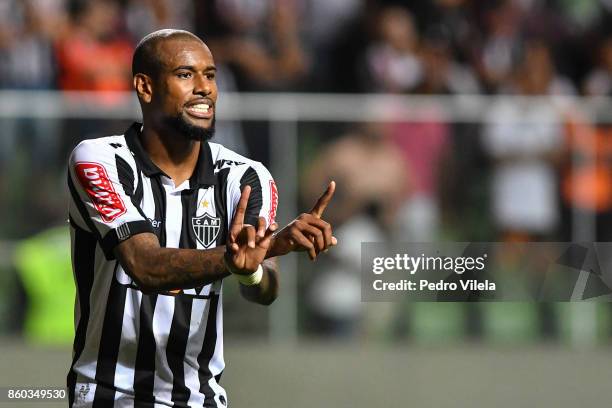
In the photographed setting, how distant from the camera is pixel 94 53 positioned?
1056 cm

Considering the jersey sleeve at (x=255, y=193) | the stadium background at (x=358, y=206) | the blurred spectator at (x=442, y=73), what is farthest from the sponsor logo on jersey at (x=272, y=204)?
the blurred spectator at (x=442, y=73)

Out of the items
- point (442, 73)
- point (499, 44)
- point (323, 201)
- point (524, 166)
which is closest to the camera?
point (323, 201)

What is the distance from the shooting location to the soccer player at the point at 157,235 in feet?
14.5

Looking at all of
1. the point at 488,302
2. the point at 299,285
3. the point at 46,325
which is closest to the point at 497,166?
the point at 488,302

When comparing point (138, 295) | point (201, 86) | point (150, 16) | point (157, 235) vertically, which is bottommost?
point (138, 295)

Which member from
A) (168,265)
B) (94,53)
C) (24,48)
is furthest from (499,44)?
(168,265)

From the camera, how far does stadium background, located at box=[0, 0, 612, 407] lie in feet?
29.2

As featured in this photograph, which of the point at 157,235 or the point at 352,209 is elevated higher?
the point at 352,209

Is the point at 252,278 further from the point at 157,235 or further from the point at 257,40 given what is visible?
the point at 257,40

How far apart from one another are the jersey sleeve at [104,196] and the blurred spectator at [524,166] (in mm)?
5472

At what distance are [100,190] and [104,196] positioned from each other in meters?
0.04

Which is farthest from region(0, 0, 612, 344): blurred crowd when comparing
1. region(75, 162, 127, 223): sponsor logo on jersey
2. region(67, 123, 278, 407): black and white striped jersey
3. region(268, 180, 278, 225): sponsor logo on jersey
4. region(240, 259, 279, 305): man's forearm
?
region(75, 162, 127, 223): sponsor logo on jersey

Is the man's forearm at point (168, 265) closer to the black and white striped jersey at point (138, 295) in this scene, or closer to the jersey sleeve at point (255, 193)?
the black and white striped jersey at point (138, 295)

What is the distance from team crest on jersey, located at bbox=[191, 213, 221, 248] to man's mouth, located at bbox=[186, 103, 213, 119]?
1.21ft
